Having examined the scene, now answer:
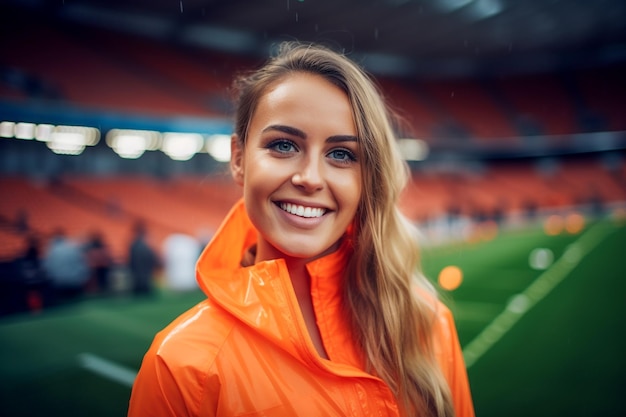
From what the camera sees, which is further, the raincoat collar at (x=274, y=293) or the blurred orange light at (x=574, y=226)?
the blurred orange light at (x=574, y=226)

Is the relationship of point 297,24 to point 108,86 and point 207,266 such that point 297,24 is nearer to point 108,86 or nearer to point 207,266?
point 108,86

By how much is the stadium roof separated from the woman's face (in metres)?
12.4

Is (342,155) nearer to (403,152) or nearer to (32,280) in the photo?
(403,152)

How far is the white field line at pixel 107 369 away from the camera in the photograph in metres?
4.60

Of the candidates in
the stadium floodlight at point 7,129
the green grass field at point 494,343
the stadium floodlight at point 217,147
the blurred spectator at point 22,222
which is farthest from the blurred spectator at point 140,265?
the stadium floodlight at point 217,147

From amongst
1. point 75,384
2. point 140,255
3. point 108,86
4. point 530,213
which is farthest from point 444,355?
point 530,213

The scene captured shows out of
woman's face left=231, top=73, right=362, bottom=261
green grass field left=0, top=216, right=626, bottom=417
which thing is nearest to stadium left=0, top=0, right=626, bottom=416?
green grass field left=0, top=216, right=626, bottom=417

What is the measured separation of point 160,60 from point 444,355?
21.1 metres

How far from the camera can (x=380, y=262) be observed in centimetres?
151

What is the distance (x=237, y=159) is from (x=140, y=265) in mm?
8808

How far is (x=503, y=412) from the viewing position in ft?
13.6

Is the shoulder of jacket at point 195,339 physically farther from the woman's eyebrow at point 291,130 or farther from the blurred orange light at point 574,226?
the blurred orange light at point 574,226

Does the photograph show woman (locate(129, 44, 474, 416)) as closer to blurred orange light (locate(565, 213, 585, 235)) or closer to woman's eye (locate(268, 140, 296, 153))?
woman's eye (locate(268, 140, 296, 153))

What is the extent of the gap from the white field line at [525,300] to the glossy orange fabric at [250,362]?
4.43 m
